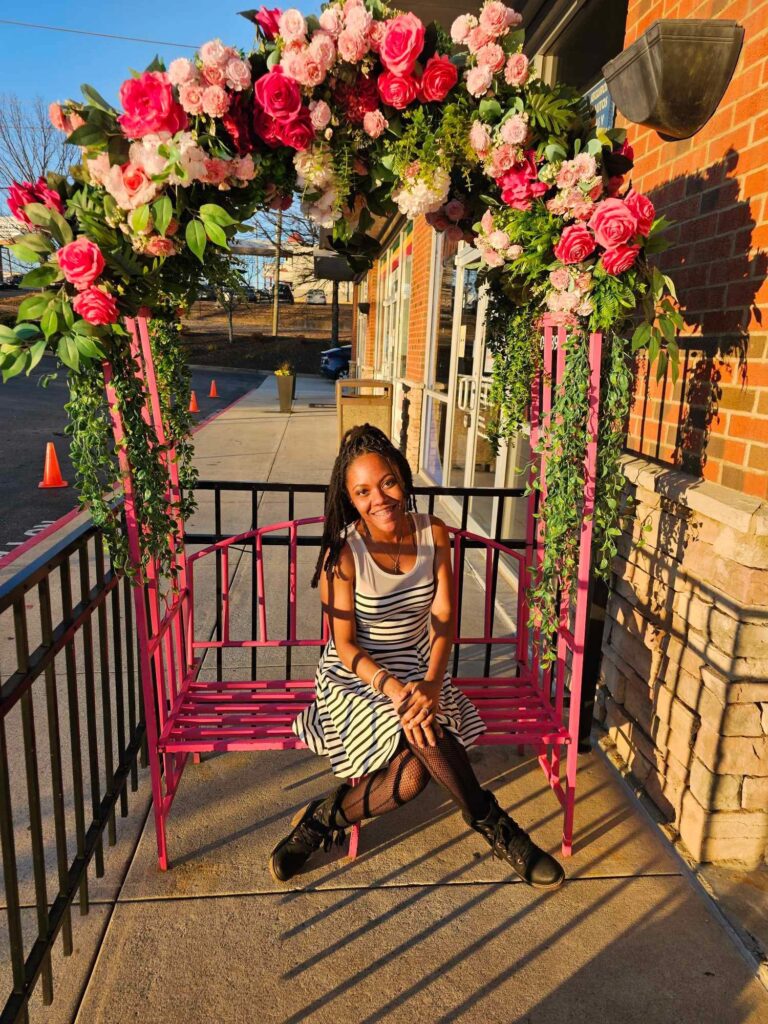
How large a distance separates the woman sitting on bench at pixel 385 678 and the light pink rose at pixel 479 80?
1.13 meters

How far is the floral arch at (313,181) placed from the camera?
195cm

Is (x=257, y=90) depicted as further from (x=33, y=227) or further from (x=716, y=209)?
(x=716, y=209)

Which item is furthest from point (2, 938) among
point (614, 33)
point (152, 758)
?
point (614, 33)

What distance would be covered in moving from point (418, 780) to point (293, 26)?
2.32 metres

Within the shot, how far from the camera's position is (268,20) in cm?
204

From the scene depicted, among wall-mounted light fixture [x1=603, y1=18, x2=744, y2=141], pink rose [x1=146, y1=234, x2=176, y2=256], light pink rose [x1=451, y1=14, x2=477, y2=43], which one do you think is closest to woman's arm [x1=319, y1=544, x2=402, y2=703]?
pink rose [x1=146, y1=234, x2=176, y2=256]

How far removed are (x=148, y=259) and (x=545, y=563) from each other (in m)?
1.64

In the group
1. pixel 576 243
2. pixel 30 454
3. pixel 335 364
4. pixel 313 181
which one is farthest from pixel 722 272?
pixel 335 364

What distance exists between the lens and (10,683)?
5.66 ft

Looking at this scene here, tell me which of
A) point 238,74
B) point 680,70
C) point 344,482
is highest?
point 680,70

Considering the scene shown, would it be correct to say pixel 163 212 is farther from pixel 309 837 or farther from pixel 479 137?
pixel 309 837

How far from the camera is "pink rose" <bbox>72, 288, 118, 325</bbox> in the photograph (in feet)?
6.55

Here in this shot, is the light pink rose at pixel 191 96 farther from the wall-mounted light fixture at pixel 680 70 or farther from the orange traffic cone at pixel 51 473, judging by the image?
the orange traffic cone at pixel 51 473

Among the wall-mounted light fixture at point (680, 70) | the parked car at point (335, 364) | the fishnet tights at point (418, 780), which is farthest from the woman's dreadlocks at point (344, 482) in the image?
the parked car at point (335, 364)
